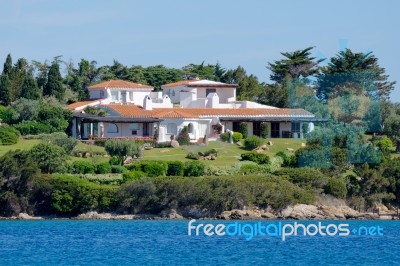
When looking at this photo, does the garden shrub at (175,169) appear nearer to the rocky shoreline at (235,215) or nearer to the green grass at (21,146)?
the rocky shoreline at (235,215)

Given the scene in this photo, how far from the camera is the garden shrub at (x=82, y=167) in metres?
77.9

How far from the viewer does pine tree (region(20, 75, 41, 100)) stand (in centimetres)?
9712

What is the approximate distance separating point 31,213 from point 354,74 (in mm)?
31400

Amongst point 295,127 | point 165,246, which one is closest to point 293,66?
point 295,127

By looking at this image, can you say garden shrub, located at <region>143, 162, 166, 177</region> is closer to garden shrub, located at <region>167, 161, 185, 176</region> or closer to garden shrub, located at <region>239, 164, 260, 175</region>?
garden shrub, located at <region>167, 161, 185, 176</region>

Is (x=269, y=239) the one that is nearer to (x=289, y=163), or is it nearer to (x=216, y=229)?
(x=216, y=229)

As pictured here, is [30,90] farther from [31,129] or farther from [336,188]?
[336,188]

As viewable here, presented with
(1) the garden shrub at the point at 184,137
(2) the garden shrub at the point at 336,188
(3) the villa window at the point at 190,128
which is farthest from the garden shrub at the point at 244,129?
(2) the garden shrub at the point at 336,188

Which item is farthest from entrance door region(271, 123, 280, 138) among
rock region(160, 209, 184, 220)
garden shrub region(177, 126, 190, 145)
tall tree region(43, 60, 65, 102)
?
rock region(160, 209, 184, 220)

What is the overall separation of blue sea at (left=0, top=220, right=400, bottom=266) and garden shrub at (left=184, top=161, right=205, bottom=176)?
9.62 m

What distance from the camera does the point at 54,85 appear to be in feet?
334

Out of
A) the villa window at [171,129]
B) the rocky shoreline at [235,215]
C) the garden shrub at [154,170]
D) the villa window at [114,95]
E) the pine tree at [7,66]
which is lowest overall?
the rocky shoreline at [235,215]

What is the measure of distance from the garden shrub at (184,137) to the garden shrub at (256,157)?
5553mm

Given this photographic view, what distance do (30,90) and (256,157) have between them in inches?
861
